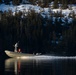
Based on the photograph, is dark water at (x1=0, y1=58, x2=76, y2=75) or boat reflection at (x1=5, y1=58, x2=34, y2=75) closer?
dark water at (x1=0, y1=58, x2=76, y2=75)

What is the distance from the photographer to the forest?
139500 millimetres

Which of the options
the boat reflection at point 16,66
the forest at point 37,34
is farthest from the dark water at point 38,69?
the forest at point 37,34

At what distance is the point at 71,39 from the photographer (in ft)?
471

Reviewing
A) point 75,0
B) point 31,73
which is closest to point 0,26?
point 75,0

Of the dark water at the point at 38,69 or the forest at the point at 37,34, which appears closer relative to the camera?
the dark water at the point at 38,69

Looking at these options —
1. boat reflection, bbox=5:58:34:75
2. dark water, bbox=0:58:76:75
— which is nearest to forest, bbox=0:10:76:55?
boat reflection, bbox=5:58:34:75

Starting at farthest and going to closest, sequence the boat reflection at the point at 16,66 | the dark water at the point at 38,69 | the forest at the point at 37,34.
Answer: the forest at the point at 37,34 → the boat reflection at the point at 16,66 → the dark water at the point at 38,69

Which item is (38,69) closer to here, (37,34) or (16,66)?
(16,66)

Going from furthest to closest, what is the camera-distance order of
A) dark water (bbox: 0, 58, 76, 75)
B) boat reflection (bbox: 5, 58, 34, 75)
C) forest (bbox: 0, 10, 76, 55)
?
forest (bbox: 0, 10, 76, 55) → boat reflection (bbox: 5, 58, 34, 75) → dark water (bbox: 0, 58, 76, 75)

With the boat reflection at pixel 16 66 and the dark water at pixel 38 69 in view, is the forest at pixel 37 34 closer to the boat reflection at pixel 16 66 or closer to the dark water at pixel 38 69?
the boat reflection at pixel 16 66

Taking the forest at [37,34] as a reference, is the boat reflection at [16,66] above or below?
above

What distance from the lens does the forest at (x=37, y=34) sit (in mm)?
139500

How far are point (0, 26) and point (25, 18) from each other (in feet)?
49.7

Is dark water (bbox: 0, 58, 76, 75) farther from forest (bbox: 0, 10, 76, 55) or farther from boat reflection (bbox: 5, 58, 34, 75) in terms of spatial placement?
forest (bbox: 0, 10, 76, 55)
